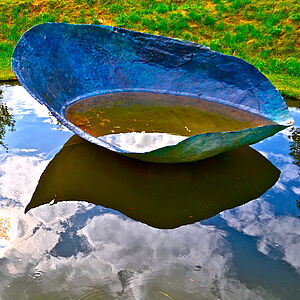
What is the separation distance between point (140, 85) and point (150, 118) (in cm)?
99

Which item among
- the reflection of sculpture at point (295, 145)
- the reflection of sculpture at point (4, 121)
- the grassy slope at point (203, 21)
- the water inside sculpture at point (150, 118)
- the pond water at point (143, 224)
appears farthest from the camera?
the grassy slope at point (203, 21)

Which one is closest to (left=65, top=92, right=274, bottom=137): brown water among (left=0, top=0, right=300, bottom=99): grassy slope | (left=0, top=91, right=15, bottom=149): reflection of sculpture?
(left=0, top=91, right=15, bottom=149): reflection of sculpture

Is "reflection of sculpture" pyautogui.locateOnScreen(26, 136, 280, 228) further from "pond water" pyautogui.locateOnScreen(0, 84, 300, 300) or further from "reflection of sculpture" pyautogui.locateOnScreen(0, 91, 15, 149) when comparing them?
"reflection of sculpture" pyautogui.locateOnScreen(0, 91, 15, 149)

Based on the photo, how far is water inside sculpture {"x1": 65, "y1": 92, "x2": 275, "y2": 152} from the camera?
3427 millimetres

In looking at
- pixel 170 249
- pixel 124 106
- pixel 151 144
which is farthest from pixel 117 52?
pixel 170 249

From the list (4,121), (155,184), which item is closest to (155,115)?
(155,184)

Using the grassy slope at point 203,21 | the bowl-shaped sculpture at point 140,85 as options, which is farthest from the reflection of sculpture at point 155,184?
the grassy slope at point 203,21

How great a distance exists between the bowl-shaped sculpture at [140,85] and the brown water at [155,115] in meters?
0.01

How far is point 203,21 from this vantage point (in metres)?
8.48

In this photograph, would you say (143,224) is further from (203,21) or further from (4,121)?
(203,21)

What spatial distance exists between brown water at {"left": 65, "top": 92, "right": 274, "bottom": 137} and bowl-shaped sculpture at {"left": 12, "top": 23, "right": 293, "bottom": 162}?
0.01 metres

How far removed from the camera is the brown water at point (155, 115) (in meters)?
3.63

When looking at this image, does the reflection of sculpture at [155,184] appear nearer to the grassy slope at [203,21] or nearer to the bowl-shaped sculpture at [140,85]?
the bowl-shaped sculpture at [140,85]

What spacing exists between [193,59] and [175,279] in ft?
10.5
